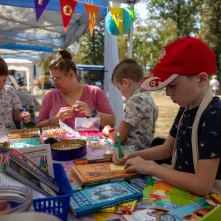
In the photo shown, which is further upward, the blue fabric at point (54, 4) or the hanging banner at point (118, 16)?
the blue fabric at point (54, 4)

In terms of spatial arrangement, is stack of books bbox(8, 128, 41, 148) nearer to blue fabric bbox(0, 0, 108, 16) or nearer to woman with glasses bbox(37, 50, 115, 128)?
woman with glasses bbox(37, 50, 115, 128)

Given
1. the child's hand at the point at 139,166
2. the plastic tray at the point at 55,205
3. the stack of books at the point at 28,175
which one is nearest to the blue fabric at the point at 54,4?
the child's hand at the point at 139,166

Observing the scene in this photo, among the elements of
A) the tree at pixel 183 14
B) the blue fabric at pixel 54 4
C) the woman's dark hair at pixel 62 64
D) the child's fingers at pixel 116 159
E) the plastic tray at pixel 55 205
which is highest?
the tree at pixel 183 14

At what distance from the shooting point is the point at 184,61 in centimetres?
88

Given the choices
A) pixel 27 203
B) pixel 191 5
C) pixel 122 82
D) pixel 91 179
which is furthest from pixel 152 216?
pixel 191 5

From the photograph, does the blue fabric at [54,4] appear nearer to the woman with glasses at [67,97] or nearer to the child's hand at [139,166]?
the woman with glasses at [67,97]

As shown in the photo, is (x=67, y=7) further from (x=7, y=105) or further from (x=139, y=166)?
(x=139, y=166)

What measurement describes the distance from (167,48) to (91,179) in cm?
56

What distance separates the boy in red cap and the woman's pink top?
4.09 ft

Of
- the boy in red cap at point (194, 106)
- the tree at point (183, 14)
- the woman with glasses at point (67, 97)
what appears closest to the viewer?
the boy in red cap at point (194, 106)

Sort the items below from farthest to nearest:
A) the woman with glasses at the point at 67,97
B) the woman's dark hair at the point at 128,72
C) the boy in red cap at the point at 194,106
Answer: the woman with glasses at the point at 67,97
the woman's dark hair at the point at 128,72
the boy in red cap at the point at 194,106

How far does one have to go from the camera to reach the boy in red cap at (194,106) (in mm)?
857

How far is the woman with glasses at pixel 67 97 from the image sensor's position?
213 centimetres

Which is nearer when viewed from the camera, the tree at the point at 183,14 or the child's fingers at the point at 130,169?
the child's fingers at the point at 130,169
